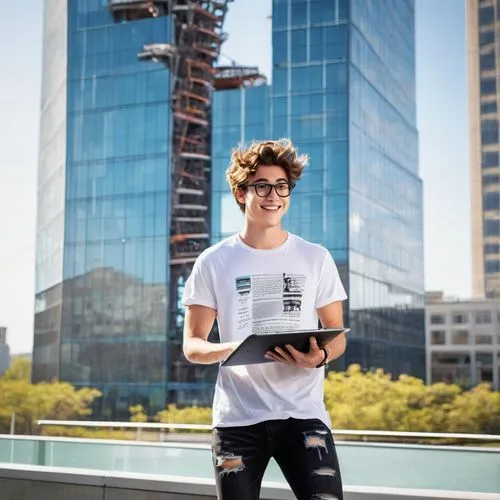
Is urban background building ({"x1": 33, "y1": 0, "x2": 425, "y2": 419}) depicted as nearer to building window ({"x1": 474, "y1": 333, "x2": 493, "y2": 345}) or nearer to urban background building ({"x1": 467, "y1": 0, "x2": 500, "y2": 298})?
building window ({"x1": 474, "y1": 333, "x2": 493, "y2": 345})

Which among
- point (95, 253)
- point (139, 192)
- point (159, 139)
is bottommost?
point (95, 253)

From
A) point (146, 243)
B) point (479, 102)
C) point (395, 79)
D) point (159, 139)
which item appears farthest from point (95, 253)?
point (479, 102)

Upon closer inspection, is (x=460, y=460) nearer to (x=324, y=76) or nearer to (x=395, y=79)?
(x=324, y=76)

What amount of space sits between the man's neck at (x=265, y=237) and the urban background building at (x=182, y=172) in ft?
93.7

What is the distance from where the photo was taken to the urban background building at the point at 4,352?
119 ft

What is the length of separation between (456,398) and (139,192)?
14283mm

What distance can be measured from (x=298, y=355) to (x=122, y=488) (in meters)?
1.51

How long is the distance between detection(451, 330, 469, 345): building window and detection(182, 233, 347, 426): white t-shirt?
3315cm

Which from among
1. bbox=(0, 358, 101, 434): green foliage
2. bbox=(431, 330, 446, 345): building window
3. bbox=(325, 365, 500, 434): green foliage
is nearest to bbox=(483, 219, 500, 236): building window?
bbox=(431, 330, 446, 345): building window

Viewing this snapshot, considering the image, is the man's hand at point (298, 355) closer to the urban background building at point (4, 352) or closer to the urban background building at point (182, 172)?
the urban background building at point (182, 172)

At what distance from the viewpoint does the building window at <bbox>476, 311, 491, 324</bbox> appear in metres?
33.6

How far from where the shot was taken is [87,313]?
111 feet

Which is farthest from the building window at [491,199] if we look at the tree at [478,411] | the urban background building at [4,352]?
the urban background building at [4,352]

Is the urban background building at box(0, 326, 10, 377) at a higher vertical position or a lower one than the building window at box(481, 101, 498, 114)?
lower
